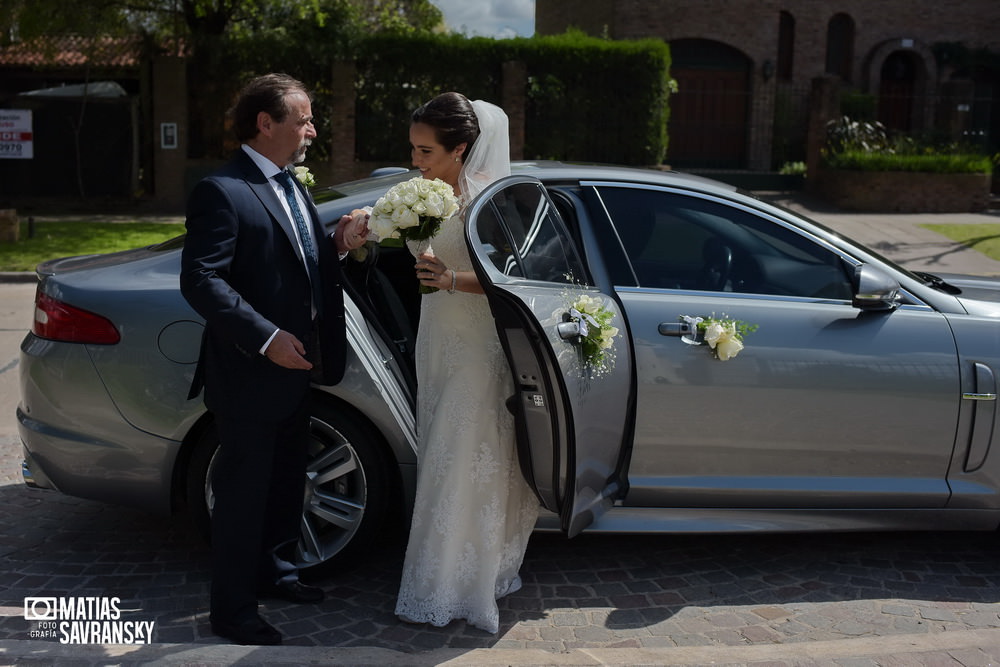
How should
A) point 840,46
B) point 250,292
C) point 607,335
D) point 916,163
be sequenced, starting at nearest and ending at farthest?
point 250,292 < point 607,335 < point 916,163 < point 840,46

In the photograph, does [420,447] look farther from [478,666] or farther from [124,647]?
→ [124,647]

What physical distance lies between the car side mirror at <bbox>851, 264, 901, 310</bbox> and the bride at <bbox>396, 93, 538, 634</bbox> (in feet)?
4.56

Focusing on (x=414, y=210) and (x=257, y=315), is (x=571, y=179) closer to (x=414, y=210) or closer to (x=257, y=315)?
(x=414, y=210)

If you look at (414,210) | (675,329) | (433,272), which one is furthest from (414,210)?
(675,329)

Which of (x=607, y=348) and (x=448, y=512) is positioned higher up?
(x=607, y=348)

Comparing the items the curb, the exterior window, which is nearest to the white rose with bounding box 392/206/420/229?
the curb

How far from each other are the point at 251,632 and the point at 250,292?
113 centimetres

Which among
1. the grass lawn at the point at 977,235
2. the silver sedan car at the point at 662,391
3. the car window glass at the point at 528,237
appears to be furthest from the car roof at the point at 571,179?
the grass lawn at the point at 977,235

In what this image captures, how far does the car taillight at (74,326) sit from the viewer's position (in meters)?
3.95

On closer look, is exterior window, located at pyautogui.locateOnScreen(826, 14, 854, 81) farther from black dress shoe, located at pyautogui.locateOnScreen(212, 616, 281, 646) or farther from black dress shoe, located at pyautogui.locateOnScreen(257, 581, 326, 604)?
black dress shoe, located at pyautogui.locateOnScreen(212, 616, 281, 646)

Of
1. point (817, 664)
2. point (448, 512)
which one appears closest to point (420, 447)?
point (448, 512)

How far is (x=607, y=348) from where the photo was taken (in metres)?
3.68

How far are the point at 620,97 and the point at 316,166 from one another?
6117 mm

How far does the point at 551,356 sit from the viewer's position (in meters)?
3.44
